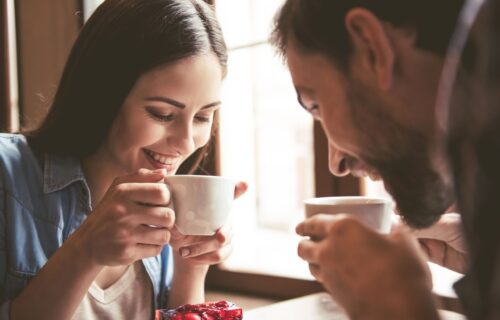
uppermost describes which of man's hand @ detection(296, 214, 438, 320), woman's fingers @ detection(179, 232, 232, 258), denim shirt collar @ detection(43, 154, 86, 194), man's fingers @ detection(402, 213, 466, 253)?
denim shirt collar @ detection(43, 154, 86, 194)

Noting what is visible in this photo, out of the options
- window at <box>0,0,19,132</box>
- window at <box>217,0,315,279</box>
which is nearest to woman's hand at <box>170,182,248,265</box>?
window at <box>217,0,315,279</box>

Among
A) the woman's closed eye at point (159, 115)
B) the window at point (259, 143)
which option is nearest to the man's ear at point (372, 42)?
the woman's closed eye at point (159, 115)

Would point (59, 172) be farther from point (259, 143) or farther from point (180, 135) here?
point (259, 143)

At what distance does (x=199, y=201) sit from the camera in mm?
951

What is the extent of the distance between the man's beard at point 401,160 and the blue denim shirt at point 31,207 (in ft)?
2.46

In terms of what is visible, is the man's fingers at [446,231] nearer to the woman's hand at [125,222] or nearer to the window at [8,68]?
the woman's hand at [125,222]

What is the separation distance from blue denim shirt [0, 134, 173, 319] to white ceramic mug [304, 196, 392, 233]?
654 millimetres

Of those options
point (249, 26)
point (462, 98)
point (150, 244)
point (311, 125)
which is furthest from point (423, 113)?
point (249, 26)

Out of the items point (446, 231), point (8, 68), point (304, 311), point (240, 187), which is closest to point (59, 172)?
point (240, 187)

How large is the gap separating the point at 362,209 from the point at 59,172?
30.0 inches

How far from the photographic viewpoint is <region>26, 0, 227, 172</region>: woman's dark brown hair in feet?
3.84

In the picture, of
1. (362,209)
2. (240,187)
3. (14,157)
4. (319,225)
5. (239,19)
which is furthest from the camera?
(239,19)

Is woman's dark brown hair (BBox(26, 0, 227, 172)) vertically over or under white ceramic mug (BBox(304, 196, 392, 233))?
over

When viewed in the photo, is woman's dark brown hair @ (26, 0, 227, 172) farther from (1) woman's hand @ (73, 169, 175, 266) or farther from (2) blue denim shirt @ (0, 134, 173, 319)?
(1) woman's hand @ (73, 169, 175, 266)
